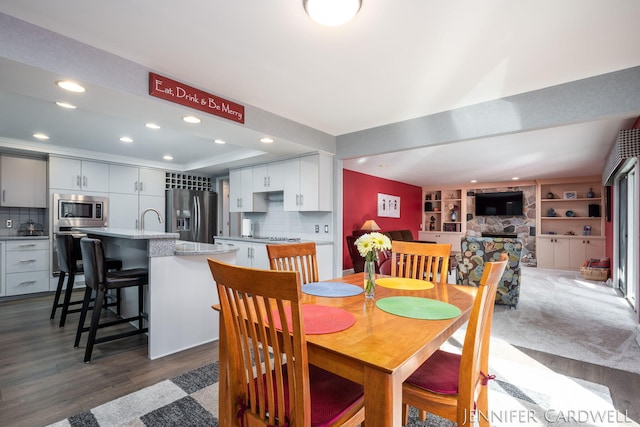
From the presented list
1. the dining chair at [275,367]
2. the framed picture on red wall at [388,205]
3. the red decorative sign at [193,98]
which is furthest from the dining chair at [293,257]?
the framed picture on red wall at [388,205]

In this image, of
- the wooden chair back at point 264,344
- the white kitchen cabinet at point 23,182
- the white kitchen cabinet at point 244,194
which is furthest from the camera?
the white kitchen cabinet at point 244,194

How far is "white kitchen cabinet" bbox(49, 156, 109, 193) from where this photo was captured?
4.54 meters

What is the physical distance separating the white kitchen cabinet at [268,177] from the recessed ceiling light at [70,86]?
266cm

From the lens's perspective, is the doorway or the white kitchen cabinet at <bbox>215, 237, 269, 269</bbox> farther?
the white kitchen cabinet at <bbox>215, 237, 269, 269</bbox>

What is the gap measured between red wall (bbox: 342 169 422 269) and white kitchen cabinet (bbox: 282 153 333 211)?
5.90 ft

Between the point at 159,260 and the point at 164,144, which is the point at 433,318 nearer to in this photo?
the point at 159,260

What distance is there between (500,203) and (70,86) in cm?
Result: 904

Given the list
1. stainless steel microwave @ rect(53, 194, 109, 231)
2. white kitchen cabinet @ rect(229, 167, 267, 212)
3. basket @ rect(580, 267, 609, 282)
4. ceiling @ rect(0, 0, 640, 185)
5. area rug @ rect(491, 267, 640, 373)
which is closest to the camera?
ceiling @ rect(0, 0, 640, 185)

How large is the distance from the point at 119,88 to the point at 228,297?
1952mm

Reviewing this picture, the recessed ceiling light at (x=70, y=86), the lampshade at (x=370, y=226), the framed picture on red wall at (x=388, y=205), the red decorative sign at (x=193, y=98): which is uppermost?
the red decorative sign at (x=193, y=98)

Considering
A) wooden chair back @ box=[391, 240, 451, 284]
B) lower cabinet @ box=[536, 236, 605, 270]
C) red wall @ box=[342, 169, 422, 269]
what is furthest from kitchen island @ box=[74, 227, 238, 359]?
lower cabinet @ box=[536, 236, 605, 270]

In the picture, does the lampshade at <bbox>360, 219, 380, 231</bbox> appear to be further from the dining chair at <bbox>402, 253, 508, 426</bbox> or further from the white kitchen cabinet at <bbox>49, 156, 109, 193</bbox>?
the dining chair at <bbox>402, 253, 508, 426</bbox>

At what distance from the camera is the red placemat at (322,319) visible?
1138 mm

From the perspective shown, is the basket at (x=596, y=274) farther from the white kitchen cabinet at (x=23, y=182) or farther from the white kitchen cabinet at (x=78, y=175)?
the white kitchen cabinet at (x=23, y=182)
